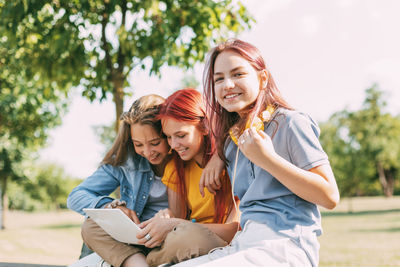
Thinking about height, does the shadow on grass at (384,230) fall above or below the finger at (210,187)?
below

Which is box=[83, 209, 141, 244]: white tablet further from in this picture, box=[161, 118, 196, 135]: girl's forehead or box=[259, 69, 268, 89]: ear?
box=[259, 69, 268, 89]: ear

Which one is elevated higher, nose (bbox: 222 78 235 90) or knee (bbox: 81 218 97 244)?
nose (bbox: 222 78 235 90)

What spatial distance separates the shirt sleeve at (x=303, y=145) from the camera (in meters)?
1.70

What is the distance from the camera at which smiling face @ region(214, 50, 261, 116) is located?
1.94 metres

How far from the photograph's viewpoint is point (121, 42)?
496 cm

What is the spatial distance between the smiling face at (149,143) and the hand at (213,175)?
428 millimetres

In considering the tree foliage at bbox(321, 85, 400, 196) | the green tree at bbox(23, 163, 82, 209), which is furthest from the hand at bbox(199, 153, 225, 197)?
the green tree at bbox(23, 163, 82, 209)

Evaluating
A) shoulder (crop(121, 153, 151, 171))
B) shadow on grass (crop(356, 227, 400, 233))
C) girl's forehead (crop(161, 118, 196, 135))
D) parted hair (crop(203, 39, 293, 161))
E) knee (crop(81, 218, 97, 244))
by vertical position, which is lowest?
shadow on grass (crop(356, 227, 400, 233))

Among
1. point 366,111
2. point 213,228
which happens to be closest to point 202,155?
point 213,228

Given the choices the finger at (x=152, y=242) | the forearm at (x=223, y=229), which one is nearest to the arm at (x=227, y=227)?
the forearm at (x=223, y=229)

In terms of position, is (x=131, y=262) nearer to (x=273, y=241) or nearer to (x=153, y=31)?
(x=273, y=241)

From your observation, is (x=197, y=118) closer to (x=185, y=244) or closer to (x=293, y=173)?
(x=185, y=244)

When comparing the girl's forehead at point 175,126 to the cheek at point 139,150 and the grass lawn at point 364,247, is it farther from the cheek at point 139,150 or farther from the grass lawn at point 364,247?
the grass lawn at point 364,247

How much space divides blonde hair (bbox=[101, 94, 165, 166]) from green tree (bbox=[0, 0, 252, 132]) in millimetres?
1987
